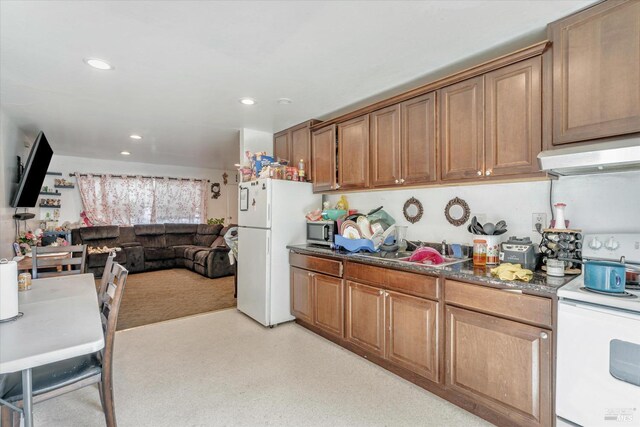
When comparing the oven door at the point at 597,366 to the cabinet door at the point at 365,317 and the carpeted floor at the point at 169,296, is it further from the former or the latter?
the carpeted floor at the point at 169,296

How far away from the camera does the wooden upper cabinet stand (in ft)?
4.99

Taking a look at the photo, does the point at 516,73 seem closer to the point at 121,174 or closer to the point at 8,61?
the point at 8,61

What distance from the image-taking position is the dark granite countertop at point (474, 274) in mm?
1599

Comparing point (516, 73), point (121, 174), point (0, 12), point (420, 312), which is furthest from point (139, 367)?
point (121, 174)

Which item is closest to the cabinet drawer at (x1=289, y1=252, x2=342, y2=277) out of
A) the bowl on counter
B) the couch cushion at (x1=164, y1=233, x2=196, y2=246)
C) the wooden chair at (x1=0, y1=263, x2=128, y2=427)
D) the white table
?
the bowl on counter

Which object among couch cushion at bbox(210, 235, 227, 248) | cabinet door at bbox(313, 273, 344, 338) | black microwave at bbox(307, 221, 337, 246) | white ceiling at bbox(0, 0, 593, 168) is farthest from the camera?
couch cushion at bbox(210, 235, 227, 248)

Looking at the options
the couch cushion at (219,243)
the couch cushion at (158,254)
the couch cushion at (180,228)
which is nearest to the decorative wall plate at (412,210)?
the couch cushion at (219,243)

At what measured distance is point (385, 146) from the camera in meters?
2.72

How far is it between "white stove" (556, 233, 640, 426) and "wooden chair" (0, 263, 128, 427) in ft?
7.19

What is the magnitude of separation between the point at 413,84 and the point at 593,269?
1.87 metres

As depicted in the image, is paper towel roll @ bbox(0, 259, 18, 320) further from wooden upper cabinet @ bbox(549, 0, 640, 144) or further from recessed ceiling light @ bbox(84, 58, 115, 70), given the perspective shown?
wooden upper cabinet @ bbox(549, 0, 640, 144)

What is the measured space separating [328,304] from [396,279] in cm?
88

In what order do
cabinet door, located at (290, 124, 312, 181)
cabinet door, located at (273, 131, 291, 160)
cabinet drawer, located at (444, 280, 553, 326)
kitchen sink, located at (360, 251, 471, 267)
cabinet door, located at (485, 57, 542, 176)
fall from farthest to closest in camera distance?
cabinet door, located at (273, 131, 291, 160), cabinet door, located at (290, 124, 312, 181), kitchen sink, located at (360, 251, 471, 267), cabinet door, located at (485, 57, 542, 176), cabinet drawer, located at (444, 280, 553, 326)

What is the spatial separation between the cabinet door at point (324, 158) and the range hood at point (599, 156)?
1911mm
